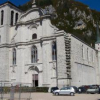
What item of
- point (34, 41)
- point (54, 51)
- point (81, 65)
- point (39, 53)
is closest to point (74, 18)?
point (34, 41)

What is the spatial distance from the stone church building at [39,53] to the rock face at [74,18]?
190 feet

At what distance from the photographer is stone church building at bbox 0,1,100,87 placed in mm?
34719

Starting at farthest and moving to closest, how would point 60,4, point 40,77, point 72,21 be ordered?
point 60,4 < point 72,21 < point 40,77

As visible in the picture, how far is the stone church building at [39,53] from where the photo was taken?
3472cm

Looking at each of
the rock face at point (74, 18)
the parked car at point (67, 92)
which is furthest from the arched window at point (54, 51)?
the rock face at point (74, 18)

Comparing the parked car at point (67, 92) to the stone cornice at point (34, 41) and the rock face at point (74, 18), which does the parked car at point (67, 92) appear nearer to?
the stone cornice at point (34, 41)

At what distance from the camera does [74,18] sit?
112625mm

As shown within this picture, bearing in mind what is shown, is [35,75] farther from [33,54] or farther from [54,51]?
[54,51]

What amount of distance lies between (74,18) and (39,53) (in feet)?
257

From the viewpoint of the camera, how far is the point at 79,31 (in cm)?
10425

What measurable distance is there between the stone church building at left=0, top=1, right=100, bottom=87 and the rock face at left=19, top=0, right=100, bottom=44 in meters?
57.8

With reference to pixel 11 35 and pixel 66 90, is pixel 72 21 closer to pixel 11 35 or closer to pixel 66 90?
pixel 11 35

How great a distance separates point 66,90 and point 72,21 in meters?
88.9

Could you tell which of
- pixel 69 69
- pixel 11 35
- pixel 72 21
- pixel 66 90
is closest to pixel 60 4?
pixel 72 21
